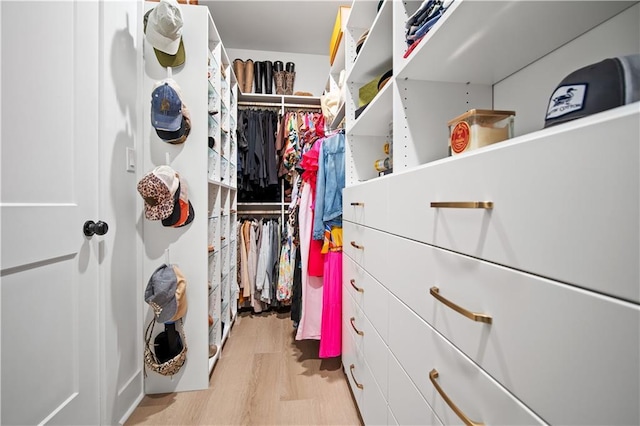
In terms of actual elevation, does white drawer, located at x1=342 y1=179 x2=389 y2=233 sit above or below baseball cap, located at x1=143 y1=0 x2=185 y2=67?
below

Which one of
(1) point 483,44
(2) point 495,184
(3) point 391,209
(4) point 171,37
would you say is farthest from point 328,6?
(2) point 495,184

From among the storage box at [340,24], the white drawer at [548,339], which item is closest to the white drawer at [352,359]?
the white drawer at [548,339]

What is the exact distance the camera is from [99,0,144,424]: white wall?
1066 mm

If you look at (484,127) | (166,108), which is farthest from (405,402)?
(166,108)

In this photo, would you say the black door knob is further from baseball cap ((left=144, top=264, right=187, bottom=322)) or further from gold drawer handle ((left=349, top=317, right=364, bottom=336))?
gold drawer handle ((left=349, top=317, right=364, bottom=336))

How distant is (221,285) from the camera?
179 centimetres

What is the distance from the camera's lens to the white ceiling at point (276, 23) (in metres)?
2.03

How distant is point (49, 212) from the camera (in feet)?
2.68

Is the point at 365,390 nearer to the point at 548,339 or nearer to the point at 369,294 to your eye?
the point at 369,294

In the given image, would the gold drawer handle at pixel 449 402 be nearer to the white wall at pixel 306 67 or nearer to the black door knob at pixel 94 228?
the black door knob at pixel 94 228

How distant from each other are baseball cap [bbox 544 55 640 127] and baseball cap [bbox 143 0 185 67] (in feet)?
4.79

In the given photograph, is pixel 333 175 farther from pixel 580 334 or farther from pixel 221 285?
pixel 580 334

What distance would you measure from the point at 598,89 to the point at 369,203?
0.67 metres

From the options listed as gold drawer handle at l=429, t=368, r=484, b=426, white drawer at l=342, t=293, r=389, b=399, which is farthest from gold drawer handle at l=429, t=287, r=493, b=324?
white drawer at l=342, t=293, r=389, b=399
